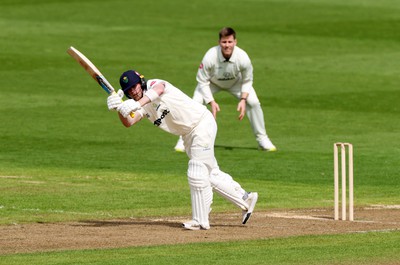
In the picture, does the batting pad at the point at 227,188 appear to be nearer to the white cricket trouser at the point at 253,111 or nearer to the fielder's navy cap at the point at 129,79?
the fielder's navy cap at the point at 129,79

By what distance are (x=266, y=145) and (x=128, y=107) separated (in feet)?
28.7

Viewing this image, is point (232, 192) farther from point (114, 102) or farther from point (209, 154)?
point (114, 102)

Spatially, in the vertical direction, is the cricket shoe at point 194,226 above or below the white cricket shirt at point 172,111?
below

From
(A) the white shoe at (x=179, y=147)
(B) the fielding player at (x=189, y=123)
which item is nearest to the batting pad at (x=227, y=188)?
(B) the fielding player at (x=189, y=123)

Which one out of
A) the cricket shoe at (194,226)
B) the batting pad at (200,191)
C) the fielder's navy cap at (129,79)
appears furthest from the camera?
the cricket shoe at (194,226)

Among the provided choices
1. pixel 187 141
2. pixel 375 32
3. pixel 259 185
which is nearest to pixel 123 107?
pixel 187 141

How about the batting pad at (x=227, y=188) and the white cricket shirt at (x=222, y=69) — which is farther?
the white cricket shirt at (x=222, y=69)

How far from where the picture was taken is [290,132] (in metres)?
24.8

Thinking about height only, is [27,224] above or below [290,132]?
below

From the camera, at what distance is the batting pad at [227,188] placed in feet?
49.6

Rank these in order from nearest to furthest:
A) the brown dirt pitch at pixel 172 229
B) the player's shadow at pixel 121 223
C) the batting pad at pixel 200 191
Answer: the brown dirt pitch at pixel 172 229, the batting pad at pixel 200 191, the player's shadow at pixel 121 223

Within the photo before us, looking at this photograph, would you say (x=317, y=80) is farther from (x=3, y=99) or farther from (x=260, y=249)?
(x=260, y=249)

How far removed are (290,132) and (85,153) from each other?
4.45 metres

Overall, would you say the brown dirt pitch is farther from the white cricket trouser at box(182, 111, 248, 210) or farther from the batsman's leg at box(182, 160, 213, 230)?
the white cricket trouser at box(182, 111, 248, 210)
